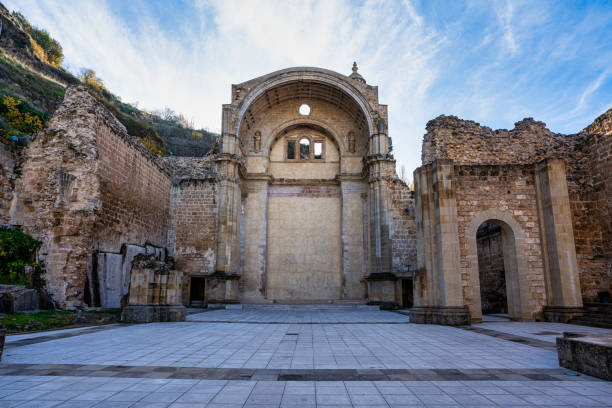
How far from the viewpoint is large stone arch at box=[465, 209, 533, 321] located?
1037 centimetres

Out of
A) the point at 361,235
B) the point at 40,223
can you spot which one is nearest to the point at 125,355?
the point at 40,223

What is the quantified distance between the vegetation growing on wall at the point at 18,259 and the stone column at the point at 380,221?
13.9m

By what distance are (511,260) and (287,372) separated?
941cm

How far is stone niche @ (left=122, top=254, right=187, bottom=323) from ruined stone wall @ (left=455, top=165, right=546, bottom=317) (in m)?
9.01

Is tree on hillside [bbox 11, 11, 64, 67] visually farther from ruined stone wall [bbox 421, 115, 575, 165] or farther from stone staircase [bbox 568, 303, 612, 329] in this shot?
stone staircase [bbox 568, 303, 612, 329]

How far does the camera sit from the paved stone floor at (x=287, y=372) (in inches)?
137

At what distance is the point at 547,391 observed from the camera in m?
3.79

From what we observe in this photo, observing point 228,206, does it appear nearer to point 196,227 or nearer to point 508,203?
point 196,227

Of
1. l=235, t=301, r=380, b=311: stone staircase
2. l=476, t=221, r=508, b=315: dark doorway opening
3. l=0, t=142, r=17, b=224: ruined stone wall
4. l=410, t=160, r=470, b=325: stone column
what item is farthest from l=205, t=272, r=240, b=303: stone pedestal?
l=476, t=221, r=508, b=315: dark doorway opening

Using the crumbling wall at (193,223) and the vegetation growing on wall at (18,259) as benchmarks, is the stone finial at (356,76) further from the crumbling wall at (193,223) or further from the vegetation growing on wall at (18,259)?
the vegetation growing on wall at (18,259)

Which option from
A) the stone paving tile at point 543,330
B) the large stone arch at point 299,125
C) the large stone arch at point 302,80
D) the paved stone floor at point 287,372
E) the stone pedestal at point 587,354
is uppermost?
the large stone arch at point 302,80

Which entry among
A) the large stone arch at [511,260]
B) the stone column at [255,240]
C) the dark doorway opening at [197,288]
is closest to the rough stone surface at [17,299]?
the dark doorway opening at [197,288]

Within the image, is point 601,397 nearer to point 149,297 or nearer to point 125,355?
point 125,355

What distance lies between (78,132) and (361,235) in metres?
14.5
